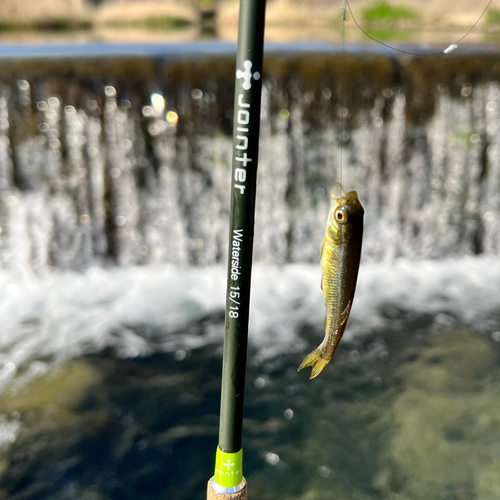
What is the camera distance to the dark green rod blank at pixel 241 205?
1.51 m

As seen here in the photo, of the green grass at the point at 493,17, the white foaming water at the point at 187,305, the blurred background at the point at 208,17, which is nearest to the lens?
the white foaming water at the point at 187,305

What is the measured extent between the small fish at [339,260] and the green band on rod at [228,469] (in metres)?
0.44

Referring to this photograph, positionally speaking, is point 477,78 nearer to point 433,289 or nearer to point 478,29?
point 433,289

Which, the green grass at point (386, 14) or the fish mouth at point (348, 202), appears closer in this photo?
the fish mouth at point (348, 202)

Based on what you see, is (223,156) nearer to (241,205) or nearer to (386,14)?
(241,205)

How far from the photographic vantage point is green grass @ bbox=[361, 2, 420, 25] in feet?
68.1

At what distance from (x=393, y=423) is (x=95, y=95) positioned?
16.4 feet

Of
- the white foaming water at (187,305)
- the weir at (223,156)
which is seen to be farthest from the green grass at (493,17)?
the white foaming water at (187,305)

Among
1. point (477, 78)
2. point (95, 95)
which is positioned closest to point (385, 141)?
point (477, 78)

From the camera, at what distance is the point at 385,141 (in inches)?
271

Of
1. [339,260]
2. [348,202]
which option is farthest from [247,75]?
[339,260]

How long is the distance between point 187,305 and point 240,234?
4346mm

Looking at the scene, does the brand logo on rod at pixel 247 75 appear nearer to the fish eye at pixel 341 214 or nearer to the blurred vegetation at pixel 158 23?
the fish eye at pixel 341 214

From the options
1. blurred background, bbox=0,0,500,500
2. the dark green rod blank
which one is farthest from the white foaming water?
the dark green rod blank
